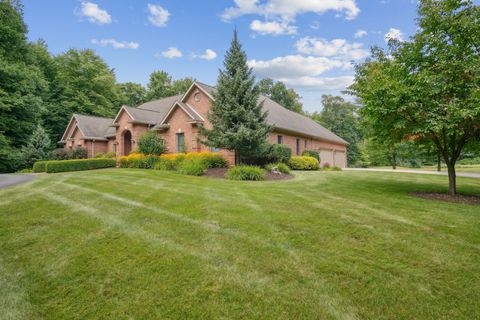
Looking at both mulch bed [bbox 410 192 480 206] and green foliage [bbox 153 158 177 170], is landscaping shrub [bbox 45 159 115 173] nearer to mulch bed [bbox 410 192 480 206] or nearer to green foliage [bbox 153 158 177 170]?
green foliage [bbox 153 158 177 170]

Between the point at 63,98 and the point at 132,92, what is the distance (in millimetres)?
13134

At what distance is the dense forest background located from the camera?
878 inches

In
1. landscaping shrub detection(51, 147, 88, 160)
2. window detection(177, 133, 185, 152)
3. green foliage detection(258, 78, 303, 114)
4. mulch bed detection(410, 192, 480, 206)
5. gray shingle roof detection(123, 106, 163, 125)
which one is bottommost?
mulch bed detection(410, 192, 480, 206)

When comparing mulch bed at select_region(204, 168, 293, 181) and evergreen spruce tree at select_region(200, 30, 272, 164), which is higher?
evergreen spruce tree at select_region(200, 30, 272, 164)

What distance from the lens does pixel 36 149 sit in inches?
920

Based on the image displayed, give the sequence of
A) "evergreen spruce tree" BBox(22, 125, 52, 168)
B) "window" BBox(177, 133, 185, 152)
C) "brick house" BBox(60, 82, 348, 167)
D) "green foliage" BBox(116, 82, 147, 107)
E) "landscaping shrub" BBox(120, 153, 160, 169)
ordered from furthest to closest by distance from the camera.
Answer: "green foliage" BBox(116, 82, 147, 107), "evergreen spruce tree" BBox(22, 125, 52, 168), "window" BBox(177, 133, 185, 152), "brick house" BBox(60, 82, 348, 167), "landscaping shrub" BBox(120, 153, 160, 169)

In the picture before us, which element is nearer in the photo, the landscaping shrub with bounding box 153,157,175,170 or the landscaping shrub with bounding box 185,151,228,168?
the landscaping shrub with bounding box 185,151,228,168

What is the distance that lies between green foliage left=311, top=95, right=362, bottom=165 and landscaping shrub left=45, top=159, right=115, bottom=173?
3869 cm

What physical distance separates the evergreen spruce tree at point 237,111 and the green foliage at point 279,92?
32.2m

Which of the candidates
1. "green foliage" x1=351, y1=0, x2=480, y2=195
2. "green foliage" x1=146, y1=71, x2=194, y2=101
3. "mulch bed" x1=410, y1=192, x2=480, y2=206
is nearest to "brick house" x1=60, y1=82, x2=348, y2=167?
"green foliage" x1=351, y1=0, x2=480, y2=195

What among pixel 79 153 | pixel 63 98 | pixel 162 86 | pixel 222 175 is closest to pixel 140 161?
pixel 222 175

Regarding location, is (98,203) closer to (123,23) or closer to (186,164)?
(186,164)

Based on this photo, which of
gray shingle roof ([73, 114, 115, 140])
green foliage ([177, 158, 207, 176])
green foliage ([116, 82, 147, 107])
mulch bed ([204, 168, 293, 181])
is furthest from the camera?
green foliage ([116, 82, 147, 107])

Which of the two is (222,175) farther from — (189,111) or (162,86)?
(162,86)
